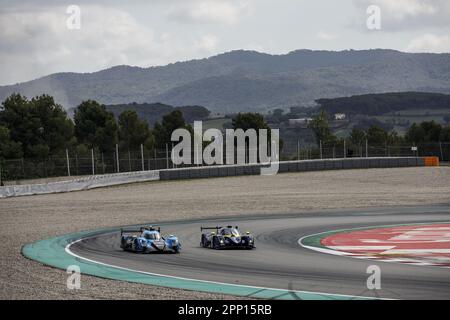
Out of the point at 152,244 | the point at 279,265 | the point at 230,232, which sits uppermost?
the point at 230,232

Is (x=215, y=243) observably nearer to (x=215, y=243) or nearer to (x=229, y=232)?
(x=215, y=243)

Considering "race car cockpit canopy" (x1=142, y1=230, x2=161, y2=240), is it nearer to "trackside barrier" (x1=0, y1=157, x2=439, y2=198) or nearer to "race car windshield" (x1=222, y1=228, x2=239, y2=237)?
"race car windshield" (x1=222, y1=228, x2=239, y2=237)

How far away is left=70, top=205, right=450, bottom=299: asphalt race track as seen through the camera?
53.2 feet

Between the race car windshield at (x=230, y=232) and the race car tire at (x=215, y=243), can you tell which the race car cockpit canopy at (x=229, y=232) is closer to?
the race car windshield at (x=230, y=232)

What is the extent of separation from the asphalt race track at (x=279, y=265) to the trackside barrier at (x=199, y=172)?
69.2 ft

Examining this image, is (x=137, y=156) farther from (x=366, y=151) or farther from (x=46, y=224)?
(x=46, y=224)

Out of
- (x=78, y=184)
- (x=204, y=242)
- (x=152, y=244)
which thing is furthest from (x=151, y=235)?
(x=78, y=184)

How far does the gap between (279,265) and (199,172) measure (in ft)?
137

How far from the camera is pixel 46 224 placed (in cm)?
3200

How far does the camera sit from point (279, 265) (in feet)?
64.5

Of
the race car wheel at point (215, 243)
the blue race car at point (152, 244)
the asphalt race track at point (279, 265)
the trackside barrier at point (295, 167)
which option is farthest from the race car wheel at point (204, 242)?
the trackside barrier at point (295, 167)

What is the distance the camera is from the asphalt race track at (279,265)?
53.2ft
